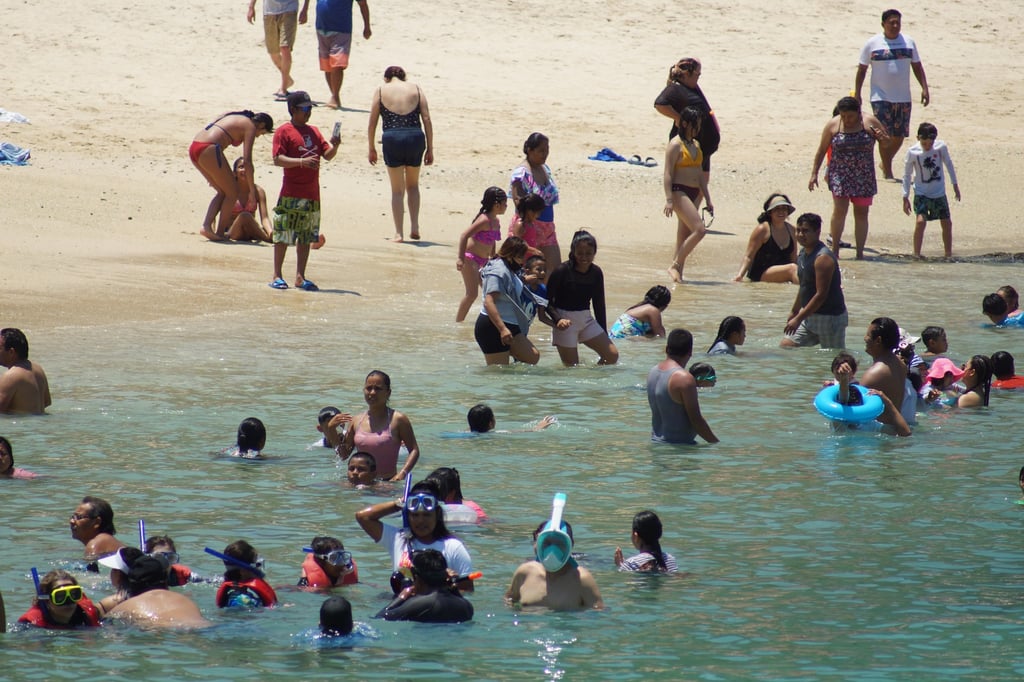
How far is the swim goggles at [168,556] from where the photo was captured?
7.59 metres

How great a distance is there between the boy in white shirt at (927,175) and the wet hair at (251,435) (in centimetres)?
1073

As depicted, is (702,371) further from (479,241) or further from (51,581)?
(51,581)

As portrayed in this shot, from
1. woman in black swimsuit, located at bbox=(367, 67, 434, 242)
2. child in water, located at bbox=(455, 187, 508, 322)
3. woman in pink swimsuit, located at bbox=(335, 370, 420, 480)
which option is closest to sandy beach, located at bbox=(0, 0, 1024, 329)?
woman in black swimsuit, located at bbox=(367, 67, 434, 242)

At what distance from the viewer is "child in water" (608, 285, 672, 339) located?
48.4 feet

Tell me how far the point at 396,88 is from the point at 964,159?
10.6m

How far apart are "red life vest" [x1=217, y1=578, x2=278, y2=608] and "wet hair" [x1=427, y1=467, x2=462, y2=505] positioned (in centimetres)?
143

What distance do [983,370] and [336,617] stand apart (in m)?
6.82

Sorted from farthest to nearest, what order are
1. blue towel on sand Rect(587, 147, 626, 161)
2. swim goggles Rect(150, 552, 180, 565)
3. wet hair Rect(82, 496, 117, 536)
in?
blue towel on sand Rect(587, 147, 626, 161) < wet hair Rect(82, 496, 117, 536) < swim goggles Rect(150, 552, 180, 565)

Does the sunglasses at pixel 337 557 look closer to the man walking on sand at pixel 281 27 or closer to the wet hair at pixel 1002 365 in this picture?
the wet hair at pixel 1002 365

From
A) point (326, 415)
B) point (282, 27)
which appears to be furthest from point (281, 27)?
point (326, 415)

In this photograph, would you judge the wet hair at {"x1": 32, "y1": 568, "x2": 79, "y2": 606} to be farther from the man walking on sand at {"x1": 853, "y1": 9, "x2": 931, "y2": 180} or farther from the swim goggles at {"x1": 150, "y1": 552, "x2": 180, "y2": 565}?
the man walking on sand at {"x1": 853, "y1": 9, "x2": 931, "y2": 180}

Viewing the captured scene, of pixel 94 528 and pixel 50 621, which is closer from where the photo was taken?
pixel 50 621

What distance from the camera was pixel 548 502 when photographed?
9.70 metres

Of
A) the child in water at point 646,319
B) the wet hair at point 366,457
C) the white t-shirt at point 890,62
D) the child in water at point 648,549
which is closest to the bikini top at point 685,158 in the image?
the child in water at point 646,319
